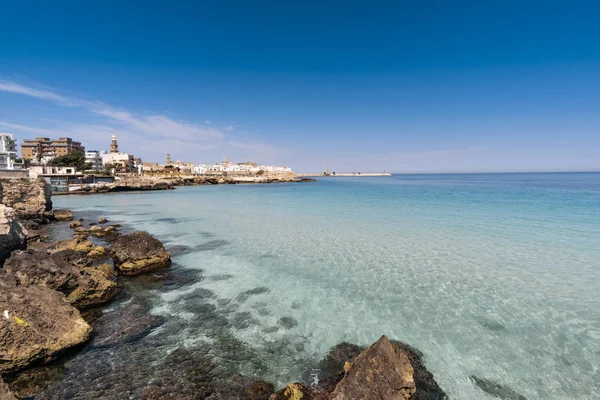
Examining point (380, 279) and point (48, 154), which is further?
point (48, 154)

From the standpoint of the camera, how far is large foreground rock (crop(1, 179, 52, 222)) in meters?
24.4

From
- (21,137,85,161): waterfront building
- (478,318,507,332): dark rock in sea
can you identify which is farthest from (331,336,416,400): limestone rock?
(21,137,85,161): waterfront building

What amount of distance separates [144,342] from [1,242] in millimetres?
9247

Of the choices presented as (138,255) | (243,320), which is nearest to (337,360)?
(243,320)

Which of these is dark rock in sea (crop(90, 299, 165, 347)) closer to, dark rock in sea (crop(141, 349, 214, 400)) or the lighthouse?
dark rock in sea (crop(141, 349, 214, 400))

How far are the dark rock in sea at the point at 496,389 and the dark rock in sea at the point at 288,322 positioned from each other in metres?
4.51

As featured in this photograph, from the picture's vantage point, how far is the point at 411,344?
7.04 meters

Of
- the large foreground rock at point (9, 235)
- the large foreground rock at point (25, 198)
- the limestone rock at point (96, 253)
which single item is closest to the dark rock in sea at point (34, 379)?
the large foreground rock at point (9, 235)

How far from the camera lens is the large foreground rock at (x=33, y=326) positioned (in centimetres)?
572

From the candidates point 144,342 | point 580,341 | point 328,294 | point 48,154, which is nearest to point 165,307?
point 144,342

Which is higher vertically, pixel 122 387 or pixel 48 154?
pixel 48 154

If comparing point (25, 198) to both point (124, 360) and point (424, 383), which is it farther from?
point (424, 383)

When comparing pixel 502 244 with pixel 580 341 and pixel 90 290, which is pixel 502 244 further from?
pixel 90 290

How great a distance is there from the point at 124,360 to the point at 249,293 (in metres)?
4.45
